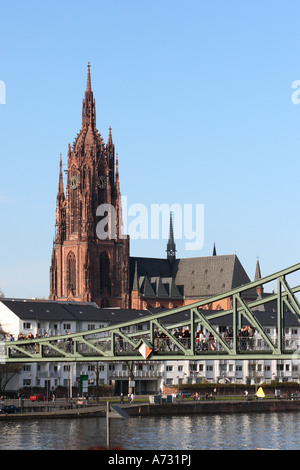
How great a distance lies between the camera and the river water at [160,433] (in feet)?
314

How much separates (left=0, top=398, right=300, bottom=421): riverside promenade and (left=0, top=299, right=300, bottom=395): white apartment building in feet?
42.1

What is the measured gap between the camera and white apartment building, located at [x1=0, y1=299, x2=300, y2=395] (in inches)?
6240

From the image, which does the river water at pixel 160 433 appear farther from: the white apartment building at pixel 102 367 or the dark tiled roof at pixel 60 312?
the dark tiled roof at pixel 60 312

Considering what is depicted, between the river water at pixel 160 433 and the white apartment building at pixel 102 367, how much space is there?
107 ft

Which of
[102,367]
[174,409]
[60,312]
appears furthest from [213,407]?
[60,312]

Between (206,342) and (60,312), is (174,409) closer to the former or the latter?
(60,312)

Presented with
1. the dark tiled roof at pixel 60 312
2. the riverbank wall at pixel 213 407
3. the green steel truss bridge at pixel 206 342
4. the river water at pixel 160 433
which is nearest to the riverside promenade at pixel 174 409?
the riverbank wall at pixel 213 407

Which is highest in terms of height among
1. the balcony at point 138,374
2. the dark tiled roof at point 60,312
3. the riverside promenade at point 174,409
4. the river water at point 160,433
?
the dark tiled roof at point 60,312

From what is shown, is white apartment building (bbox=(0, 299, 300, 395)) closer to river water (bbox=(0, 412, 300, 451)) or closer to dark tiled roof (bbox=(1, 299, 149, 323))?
dark tiled roof (bbox=(1, 299, 149, 323))

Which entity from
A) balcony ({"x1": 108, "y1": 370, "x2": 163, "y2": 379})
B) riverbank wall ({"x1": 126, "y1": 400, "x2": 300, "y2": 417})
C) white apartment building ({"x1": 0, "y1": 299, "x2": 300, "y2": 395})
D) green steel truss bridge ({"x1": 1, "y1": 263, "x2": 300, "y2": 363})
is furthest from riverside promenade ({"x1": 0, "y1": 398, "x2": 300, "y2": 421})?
green steel truss bridge ({"x1": 1, "y1": 263, "x2": 300, "y2": 363})

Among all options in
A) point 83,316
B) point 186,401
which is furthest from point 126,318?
point 186,401

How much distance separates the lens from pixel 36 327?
16525cm

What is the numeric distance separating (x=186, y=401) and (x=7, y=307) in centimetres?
3430

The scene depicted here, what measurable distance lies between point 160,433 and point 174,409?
2720 cm
